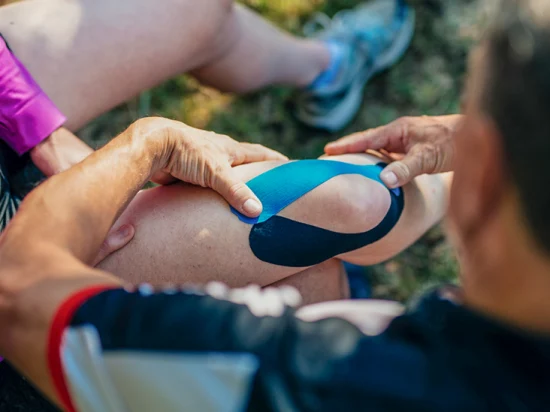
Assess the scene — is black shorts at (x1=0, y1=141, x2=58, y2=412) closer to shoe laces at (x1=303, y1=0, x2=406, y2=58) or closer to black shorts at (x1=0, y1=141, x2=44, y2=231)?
black shorts at (x1=0, y1=141, x2=44, y2=231)

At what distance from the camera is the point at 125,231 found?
4.46ft

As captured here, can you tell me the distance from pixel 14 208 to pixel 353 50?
1.54 metres

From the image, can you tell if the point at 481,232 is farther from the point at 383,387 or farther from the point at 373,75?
Answer: the point at 373,75

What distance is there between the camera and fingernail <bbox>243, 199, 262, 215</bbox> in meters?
1.34

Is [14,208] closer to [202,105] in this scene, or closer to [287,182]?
[287,182]

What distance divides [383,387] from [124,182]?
0.70 m

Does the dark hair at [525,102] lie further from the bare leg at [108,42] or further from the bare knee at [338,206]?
the bare leg at [108,42]

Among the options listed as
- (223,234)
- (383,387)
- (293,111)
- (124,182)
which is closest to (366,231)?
(223,234)

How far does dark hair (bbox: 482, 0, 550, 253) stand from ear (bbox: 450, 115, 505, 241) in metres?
0.01

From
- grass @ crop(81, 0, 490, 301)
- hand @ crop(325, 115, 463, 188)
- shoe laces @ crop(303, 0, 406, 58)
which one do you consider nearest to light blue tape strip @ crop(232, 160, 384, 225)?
hand @ crop(325, 115, 463, 188)

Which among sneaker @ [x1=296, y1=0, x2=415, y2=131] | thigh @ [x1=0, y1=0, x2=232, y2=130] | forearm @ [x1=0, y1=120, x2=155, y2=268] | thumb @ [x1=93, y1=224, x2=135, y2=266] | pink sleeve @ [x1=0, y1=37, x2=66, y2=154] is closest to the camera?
forearm @ [x1=0, y1=120, x2=155, y2=268]

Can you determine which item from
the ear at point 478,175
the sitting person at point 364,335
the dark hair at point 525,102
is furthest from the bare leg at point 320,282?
the dark hair at point 525,102

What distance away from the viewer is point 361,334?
0.85 meters

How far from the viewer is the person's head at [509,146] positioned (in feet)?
2.19
